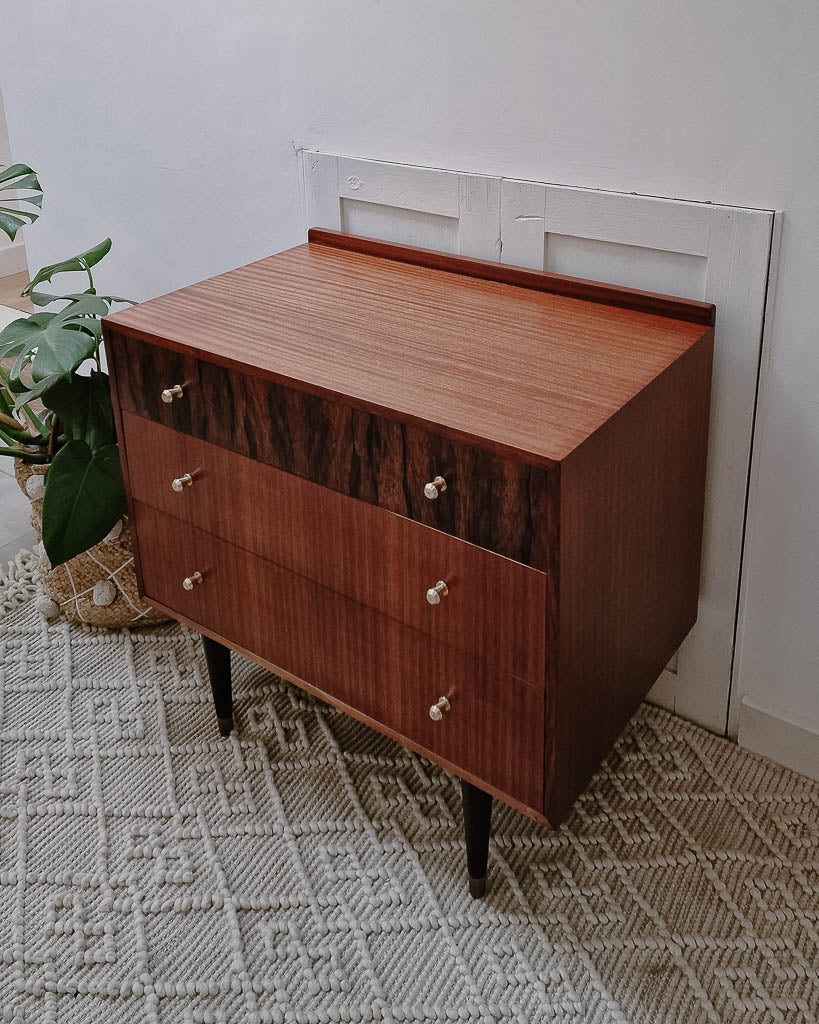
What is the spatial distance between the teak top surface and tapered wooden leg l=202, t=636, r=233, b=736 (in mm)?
489

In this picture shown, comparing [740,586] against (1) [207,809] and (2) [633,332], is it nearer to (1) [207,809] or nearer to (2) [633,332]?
(2) [633,332]

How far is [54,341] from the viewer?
57.1 inches

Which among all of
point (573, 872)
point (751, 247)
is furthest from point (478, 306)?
point (573, 872)

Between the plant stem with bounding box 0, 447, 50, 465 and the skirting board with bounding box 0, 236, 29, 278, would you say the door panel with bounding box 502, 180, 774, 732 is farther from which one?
the skirting board with bounding box 0, 236, 29, 278

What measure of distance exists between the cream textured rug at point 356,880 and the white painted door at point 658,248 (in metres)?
0.17

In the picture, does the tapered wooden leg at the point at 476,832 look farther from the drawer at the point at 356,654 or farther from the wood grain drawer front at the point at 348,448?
the wood grain drawer front at the point at 348,448

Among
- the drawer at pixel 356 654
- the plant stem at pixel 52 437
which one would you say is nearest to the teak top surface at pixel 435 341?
the drawer at pixel 356 654

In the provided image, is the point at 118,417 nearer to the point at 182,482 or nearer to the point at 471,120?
the point at 182,482

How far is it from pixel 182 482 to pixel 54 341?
30cm

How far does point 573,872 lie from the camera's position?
4.46 feet

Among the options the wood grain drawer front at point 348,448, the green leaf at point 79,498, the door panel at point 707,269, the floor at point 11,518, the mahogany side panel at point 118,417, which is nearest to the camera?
the wood grain drawer front at point 348,448

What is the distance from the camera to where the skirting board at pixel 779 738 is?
146 cm

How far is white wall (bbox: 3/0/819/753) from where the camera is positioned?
120cm

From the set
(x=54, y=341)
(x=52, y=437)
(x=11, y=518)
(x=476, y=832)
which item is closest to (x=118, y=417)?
(x=54, y=341)
